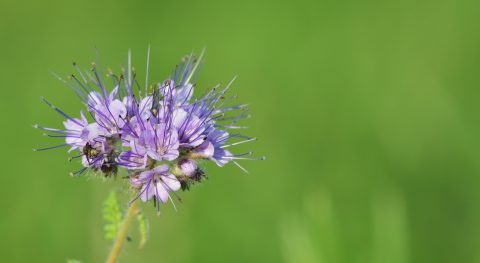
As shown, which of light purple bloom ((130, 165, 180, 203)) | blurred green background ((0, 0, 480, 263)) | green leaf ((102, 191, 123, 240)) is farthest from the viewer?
blurred green background ((0, 0, 480, 263))

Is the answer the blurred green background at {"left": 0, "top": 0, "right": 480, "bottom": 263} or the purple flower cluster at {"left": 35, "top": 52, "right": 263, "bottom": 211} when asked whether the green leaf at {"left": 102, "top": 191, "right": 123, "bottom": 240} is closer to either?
the purple flower cluster at {"left": 35, "top": 52, "right": 263, "bottom": 211}

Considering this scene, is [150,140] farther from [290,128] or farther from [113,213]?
[290,128]

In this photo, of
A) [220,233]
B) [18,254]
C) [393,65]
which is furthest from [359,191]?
[18,254]

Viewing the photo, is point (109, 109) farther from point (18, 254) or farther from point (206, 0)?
point (206, 0)

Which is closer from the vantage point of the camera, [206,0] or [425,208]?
[425,208]

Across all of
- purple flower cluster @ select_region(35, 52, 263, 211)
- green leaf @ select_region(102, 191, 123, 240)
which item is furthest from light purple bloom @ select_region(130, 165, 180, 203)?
green leaf @ select_region(102, 191, 123, 240)
